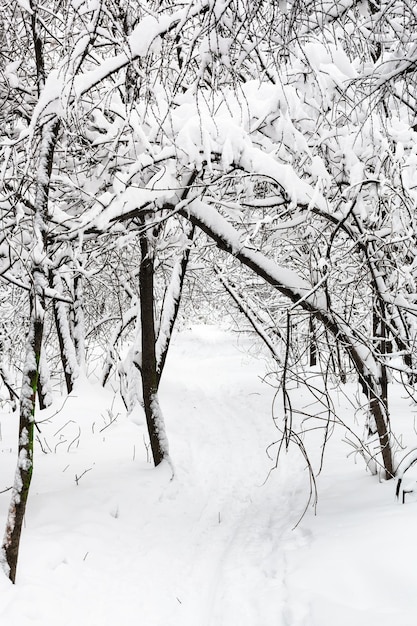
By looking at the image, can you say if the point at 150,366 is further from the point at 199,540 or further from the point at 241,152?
the point at 241,152

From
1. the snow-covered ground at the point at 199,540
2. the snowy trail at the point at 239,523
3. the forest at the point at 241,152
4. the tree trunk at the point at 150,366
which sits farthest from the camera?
the tree trunk at the point at 150,366

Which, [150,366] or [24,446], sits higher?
[150,366]

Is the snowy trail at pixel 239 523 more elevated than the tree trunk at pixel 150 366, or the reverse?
the tree trunk at pixel 150 366

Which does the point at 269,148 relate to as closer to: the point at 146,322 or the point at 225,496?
the point at 146,322

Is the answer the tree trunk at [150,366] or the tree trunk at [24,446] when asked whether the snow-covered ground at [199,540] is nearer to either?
the tree trunk at [24,446]

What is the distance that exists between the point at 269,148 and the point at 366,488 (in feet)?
12.0

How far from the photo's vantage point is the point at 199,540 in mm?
5297

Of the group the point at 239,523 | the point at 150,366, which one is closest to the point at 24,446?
the point at 239,523

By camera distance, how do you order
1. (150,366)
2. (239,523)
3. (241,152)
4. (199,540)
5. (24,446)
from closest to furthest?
(241,152) < (24,446) < (199,540) < (239,523) < (150,366)

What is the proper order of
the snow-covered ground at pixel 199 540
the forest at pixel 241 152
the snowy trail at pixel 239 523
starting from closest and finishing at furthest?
the forest at pixel 241 152 → the snow-covered ground at pixel 199 540 → the snowy trail at pixel 239 523

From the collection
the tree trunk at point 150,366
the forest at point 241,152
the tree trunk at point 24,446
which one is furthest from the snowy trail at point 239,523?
the tree trunk at point 24,446

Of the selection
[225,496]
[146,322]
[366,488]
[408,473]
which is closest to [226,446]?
[225,496]

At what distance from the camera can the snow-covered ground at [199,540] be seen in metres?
3.52

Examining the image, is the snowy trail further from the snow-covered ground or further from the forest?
the forest
